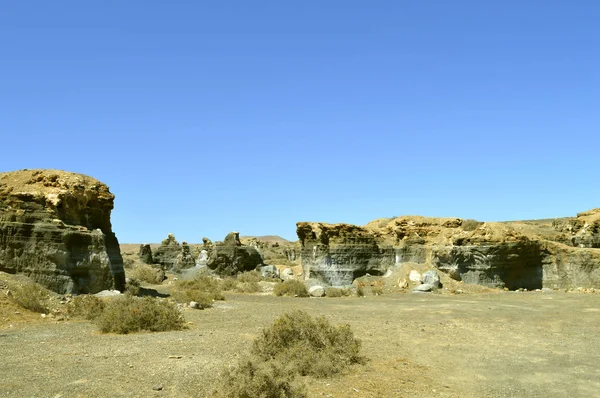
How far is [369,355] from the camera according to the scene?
32.6ft

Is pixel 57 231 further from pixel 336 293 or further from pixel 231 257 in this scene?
pixel 231 257

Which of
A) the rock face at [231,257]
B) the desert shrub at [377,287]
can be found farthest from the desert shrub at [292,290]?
the rock face at [231,257]

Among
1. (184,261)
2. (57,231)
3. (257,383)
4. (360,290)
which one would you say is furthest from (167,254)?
(257,383)

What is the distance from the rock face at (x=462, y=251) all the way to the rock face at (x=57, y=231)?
41.6 ft

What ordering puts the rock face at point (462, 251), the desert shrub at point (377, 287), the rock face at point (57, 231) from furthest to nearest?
the rock face at point (462, 251) → the desert shrub at point (377, 287) → the rock face at point (57, 231)

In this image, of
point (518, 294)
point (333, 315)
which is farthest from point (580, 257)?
point (333, 315)

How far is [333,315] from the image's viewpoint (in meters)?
16.6

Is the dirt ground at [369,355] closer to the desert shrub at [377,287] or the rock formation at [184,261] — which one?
the desert shrub at [377,287]

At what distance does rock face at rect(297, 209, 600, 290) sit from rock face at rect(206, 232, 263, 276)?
6.56 m

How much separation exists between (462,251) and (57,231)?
67.7ft

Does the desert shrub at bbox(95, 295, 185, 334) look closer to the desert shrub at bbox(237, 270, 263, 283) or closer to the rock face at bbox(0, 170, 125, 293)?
the rock face at bbox(0, 170, 125, 293)

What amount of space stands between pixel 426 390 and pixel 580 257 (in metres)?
24.0

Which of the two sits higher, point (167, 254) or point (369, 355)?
point (167, 254)

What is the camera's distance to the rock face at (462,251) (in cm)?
2780
